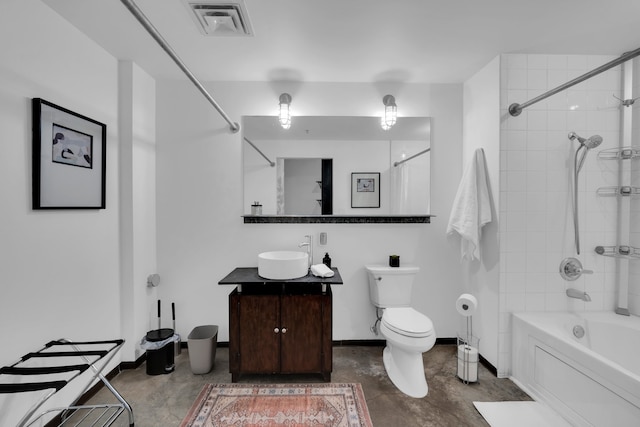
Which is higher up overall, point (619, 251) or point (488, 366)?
point (619, 251)

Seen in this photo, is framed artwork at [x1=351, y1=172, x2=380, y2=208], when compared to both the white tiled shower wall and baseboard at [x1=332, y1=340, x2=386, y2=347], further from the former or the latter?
baseboard at [x1=332, y1=340, x2=386, y2=347]

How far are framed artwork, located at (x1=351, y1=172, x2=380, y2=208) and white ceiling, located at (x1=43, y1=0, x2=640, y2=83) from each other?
2.76 ft

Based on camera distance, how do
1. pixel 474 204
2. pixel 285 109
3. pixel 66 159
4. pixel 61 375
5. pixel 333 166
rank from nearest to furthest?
pixel 61 375 < pixel 66 159 < pixel 474 204 < pixel 285 109 < pixel 333 166

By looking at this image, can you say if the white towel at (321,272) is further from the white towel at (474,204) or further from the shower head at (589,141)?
the shower head at (589,141)

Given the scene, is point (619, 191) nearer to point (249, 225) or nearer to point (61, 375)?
point (249, 225)

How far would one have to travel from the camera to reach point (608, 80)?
88.3 inches

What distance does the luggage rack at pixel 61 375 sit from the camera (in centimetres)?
122

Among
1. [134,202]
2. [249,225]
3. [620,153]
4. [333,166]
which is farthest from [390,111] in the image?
[134,202]

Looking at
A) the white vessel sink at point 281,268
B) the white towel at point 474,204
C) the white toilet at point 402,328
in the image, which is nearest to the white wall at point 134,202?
the white vessel sink at point 281,268

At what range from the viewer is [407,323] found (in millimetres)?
2117

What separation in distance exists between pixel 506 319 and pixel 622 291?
88 cm

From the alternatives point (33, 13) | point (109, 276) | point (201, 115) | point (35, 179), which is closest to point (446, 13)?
point (201, 115)

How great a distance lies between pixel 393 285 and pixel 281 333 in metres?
1.00

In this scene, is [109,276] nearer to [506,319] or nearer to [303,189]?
[303,189]
